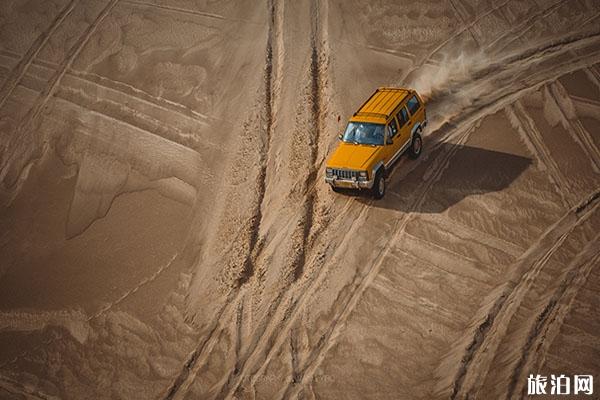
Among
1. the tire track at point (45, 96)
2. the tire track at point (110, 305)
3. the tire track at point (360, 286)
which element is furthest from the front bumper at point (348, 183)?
the tire track at point (45, 96)

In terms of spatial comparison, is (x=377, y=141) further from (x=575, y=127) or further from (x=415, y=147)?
(x=575, y=127)

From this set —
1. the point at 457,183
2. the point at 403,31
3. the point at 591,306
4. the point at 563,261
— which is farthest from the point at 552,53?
the point at 591,306

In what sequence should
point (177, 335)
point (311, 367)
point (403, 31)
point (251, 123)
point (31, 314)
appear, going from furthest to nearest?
point (403, 31) → point (251, 123) → point (31, 314) → point (177, 335) → point (311, 367)

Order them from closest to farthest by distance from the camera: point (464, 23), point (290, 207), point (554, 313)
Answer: point (554, 313) → point (290, 207) → point (464, 23)

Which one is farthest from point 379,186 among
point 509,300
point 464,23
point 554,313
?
point 464,23

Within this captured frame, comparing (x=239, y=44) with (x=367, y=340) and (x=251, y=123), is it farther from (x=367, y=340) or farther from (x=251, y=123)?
(x=367, y=340)

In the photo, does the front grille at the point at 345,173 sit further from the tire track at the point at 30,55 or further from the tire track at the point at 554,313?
the tire track at the point at 30,55
